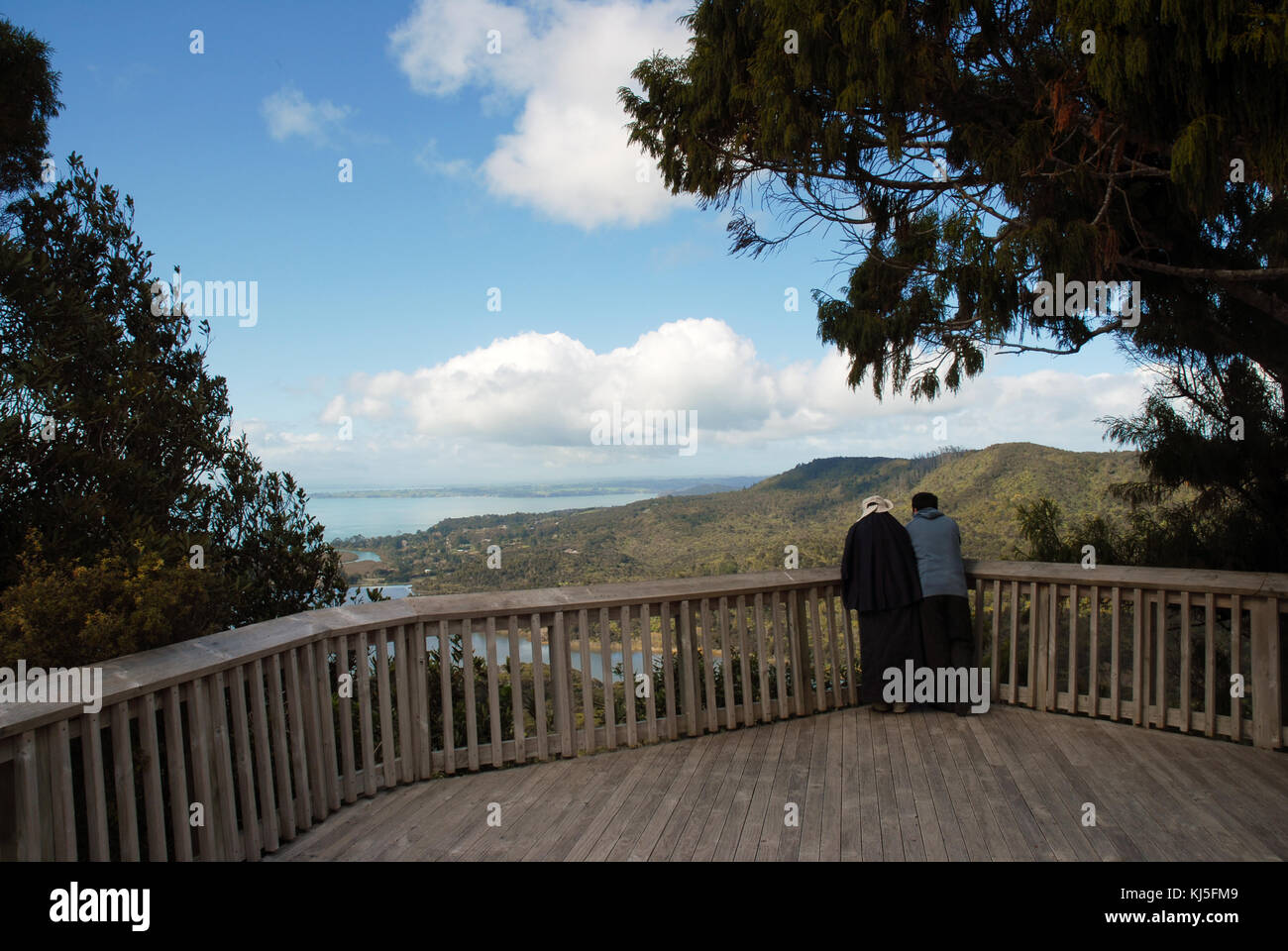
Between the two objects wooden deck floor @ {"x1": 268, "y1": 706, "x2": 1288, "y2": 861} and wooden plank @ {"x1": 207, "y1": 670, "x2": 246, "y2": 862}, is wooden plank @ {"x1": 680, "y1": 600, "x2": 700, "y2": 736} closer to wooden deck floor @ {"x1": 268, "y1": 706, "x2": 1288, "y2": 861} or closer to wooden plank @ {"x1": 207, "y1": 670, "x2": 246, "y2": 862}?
wooden deck floor @ {"x1": 268, "y1": 706, "x2": 1288, "y2": 861}

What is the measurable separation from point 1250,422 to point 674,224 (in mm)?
8752

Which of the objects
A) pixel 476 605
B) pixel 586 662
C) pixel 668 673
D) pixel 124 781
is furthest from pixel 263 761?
pixel 668 673

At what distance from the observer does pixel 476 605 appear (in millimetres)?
4125

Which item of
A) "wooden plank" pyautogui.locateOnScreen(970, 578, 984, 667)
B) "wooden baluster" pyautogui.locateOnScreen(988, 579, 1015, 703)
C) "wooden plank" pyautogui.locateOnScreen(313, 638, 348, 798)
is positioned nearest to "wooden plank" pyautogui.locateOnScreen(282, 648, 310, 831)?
"wooden plank" pyautogui.locateOnScreen(313, 638, 348, 798)

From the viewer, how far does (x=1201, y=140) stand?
3.12 meters

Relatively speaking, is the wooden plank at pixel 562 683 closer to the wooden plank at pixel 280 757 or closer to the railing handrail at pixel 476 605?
the railing handrail at pixel 476 605

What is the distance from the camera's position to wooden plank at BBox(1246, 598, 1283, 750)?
14.1 feet

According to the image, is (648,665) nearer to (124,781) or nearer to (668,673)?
(668,673)

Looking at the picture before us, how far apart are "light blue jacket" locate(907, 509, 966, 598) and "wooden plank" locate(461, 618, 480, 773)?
320 cm

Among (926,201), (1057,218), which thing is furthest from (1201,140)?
(926,201)

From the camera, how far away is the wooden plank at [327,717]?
3.46m

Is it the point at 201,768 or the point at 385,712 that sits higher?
the point at 201,768

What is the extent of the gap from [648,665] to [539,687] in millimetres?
683
